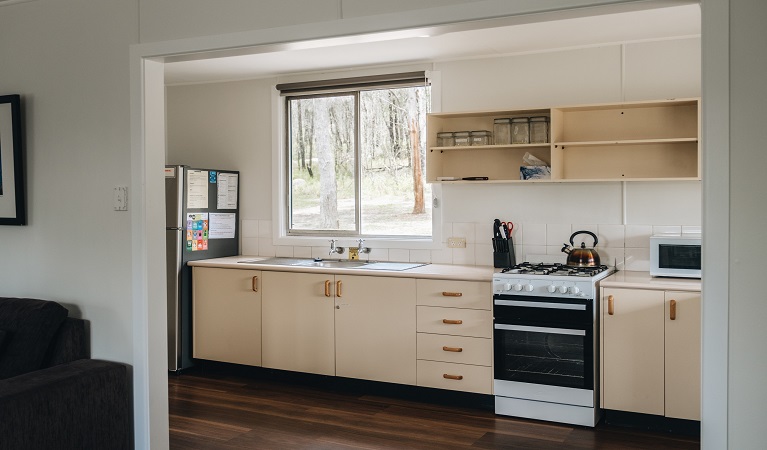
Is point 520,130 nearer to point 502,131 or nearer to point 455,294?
point 502,131

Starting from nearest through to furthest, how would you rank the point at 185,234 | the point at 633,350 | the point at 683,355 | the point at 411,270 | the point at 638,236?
the point at 683,355 → the point at 633,350 → the point at 638,236 → the point at 411,270 → the point at 185,234

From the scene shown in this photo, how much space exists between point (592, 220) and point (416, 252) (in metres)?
1.27

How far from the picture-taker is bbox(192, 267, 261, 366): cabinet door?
5316 millimetres

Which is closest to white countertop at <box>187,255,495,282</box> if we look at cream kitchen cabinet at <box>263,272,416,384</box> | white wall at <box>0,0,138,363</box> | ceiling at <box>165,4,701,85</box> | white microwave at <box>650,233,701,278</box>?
cream kitchen cabinet at <box>263,272,416,384</box>

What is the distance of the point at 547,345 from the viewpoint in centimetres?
434

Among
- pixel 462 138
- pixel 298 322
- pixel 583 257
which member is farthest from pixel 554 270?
pixel 298 322

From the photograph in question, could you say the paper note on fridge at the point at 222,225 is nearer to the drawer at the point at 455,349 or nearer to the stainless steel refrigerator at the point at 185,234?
the stainless steel refrigerator at the point at 185,234

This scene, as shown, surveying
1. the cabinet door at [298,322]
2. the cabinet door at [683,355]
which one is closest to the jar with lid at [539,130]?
the cabinet door at [683,355]

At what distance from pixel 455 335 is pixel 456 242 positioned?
84 centimetres

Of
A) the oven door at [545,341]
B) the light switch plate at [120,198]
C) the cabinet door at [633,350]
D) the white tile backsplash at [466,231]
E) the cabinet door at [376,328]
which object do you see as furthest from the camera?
the white tile backsplash at [466,231]

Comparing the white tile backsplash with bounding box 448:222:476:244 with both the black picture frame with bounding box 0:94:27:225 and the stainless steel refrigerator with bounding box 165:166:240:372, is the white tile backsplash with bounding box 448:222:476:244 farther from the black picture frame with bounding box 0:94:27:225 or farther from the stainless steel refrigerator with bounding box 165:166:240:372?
the black picture frame with bounding box 0:94:27:225

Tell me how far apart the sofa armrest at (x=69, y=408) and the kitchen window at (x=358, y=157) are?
2672mm

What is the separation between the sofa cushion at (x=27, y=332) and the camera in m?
3.28

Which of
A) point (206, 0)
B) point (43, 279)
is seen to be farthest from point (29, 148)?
point (206, 0)
